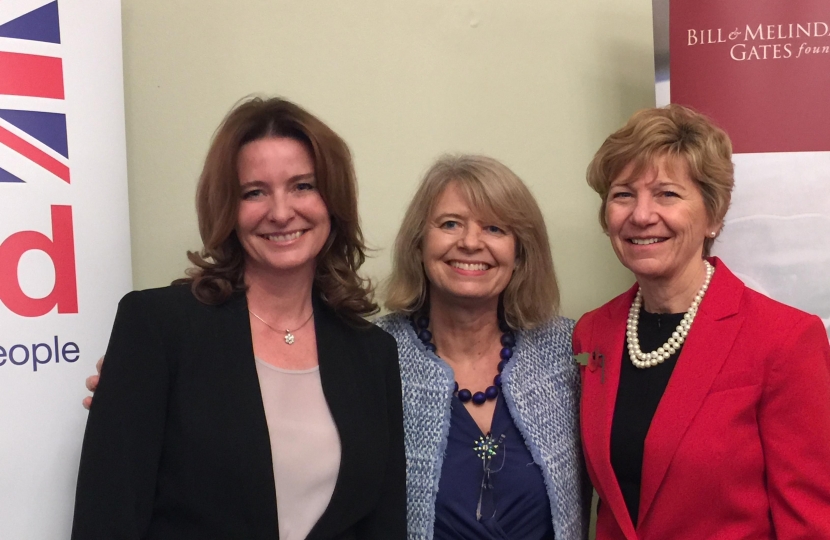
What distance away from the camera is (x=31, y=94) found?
1671 mm

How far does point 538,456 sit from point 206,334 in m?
0.88

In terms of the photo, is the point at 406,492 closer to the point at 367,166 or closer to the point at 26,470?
the point at 26,470

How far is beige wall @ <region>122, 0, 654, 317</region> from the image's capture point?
228 cm

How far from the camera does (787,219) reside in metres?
2.14

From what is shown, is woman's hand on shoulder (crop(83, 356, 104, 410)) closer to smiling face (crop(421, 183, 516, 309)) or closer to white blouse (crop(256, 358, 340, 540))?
white blouse (crop(256, 358, 340, 540))

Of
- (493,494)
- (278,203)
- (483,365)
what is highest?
(278,203)

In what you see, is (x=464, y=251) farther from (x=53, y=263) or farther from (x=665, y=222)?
(x=53, y=263)

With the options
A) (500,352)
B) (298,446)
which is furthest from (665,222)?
(298,446)

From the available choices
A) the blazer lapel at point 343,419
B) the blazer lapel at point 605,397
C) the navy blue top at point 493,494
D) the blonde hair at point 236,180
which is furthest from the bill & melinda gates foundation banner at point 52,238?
the blazer lapel at point 605,397

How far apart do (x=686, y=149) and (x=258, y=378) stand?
1.12 metres

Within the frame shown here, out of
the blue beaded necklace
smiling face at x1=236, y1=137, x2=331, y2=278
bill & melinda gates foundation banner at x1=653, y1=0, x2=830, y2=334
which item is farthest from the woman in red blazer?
smiling face at x1=236, y1=137, x2=331, y2=278

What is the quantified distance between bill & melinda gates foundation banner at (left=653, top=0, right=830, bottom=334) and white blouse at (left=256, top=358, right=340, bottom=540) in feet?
4.57

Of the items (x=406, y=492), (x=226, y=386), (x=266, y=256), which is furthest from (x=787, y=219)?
(x=226, y=386)

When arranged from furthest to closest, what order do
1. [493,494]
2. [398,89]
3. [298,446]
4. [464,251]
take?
[398,89]
[464,251]
[493,494]
[298,446]
